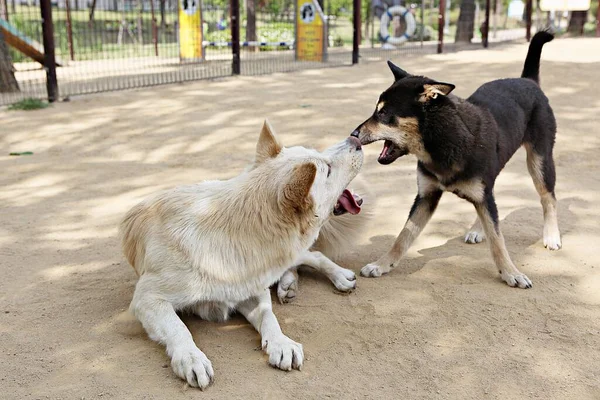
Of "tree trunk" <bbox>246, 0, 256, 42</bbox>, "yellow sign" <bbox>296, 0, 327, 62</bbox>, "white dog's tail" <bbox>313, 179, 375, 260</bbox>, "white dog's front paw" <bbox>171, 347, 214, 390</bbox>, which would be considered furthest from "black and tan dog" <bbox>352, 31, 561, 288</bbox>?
"tree trunk" <bbox>246, 0, 256, 42</bbox>

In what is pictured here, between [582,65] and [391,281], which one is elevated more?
[582,65]

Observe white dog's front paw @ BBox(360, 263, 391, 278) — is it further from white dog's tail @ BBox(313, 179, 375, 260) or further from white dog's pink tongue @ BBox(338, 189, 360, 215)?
white dog's pink tongue @ BBox(338, 189, 360, 215)

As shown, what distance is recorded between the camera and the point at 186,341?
2.94 metres

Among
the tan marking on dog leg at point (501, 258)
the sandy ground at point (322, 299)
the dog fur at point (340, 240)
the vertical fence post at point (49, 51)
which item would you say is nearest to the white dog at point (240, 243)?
the sandy ground at point (322, 299)

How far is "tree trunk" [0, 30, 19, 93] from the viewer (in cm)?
1059

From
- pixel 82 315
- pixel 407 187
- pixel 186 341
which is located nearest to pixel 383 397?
pixel 186 341

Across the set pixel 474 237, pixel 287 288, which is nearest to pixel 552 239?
pixel 474 237

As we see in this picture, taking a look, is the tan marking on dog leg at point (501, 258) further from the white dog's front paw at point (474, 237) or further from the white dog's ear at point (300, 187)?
the white dog's ear at point (300, 187)

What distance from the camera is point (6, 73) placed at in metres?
10.6

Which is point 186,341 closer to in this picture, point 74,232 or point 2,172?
point 74,232

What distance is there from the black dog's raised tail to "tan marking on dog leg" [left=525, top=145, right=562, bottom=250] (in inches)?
28.9

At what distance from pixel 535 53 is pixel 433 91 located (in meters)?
1.56

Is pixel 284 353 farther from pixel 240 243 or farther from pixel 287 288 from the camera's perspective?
pixel 287 288

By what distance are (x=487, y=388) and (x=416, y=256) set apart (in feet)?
5.62
